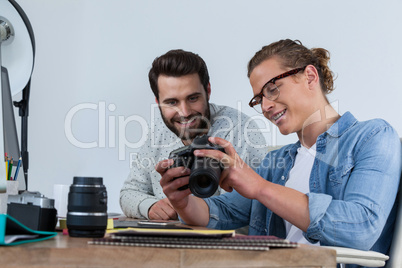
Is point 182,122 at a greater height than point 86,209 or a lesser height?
greater

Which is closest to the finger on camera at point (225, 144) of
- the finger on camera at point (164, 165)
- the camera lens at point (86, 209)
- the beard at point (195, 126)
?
the finger on camera at point (164, 165)

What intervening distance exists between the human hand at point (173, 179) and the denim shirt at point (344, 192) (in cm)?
22

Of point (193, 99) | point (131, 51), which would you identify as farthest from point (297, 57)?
point (131, 51)

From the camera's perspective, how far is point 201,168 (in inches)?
35.3

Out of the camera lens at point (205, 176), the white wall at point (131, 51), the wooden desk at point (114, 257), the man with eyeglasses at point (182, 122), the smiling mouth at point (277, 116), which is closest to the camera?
the wooden desk at point (114, 257)

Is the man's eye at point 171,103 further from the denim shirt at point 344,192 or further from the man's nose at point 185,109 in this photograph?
the denim shirt at point 344,192

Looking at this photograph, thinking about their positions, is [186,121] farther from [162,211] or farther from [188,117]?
[162,211]

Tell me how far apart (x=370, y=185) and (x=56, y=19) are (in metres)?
2.39

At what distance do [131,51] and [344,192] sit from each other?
6.63ft

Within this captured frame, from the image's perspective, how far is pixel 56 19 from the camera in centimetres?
290

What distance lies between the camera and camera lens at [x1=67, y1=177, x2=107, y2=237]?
2.40ft

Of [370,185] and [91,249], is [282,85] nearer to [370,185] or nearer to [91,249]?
[370,185]

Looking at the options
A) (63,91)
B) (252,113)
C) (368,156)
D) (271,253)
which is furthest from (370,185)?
(63,91)

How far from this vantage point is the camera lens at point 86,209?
732 mm
